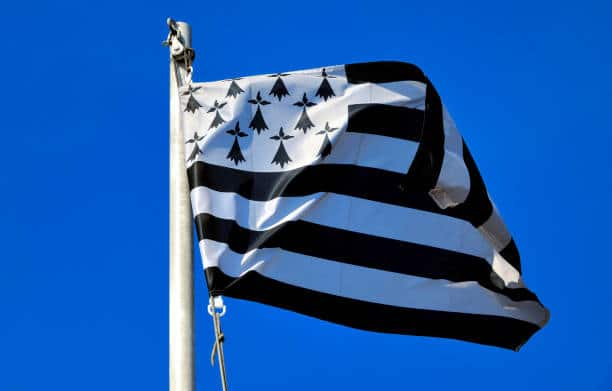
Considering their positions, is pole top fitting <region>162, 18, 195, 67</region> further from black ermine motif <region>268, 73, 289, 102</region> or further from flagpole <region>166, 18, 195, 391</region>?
black ermine motif <region>268, 73, 289, 102</region>

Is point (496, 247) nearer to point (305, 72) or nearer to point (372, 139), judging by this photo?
point (372, 139)

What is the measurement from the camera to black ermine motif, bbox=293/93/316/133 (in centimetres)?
1077

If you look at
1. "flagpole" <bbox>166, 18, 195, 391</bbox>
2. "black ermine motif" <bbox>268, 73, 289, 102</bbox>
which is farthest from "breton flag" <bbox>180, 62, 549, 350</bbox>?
"flagpole" <bbox>166, 18, 195, 391</bbox>

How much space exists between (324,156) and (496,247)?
8.02 ft

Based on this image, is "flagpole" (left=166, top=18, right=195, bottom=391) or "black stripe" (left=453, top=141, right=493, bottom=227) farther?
"black stripe" (left=453, top=141, right=493, bottom=227)

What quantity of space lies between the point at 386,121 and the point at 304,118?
3.22 ft

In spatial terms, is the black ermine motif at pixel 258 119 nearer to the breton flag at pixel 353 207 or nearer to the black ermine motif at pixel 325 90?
the breton flag at pixel 353 207

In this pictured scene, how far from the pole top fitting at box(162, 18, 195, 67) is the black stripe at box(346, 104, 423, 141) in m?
1.95

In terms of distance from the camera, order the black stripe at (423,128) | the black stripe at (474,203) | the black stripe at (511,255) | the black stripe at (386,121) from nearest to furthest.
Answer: the black stripe at (386,121), the black stripe at (423,128), the black stripe at (474,203), the black stripe at (511,255)

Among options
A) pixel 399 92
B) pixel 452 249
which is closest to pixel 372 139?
pixel 399 92

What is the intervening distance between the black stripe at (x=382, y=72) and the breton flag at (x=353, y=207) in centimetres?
1

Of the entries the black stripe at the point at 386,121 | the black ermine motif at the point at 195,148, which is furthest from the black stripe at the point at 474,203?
the black ermine motif at the point at 195,148

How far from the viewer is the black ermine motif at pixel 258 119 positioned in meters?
10.5

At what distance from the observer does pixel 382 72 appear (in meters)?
11.4
